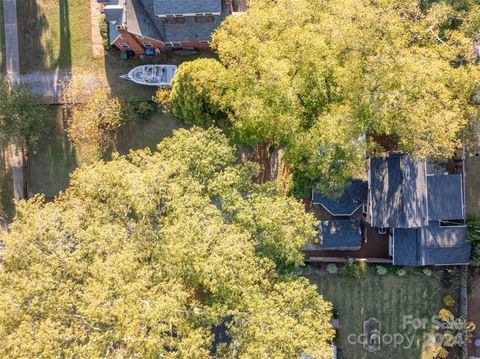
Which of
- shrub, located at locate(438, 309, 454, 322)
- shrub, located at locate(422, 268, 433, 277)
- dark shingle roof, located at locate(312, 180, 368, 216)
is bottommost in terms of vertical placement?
shrub, located at locate(438, 309, 454, 322)

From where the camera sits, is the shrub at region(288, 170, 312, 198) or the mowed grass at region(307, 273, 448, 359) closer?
the shrub at region(288, 170, 312, 198)

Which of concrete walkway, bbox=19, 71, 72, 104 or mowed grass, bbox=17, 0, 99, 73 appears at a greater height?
mowed grass, bbox=17, 0, 99, 73

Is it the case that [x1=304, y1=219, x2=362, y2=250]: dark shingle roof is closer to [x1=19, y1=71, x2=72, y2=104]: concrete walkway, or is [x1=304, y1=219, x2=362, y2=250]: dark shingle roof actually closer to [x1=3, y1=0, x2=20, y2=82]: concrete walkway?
[x1=19, y1=71, x2=72, y2=104]: concrete walkway

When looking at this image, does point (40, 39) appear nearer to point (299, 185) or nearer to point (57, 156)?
point (57, 156)

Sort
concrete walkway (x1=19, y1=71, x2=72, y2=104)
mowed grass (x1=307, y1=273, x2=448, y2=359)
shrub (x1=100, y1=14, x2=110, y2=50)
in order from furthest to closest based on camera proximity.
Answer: concrete walkway (x1=19, y1=71, x2=72, y2=104), shrub (x1=100, y1=14, x2=110, y2=50), mowed grass (x1=307, y1=273, x2=448, y2=359)

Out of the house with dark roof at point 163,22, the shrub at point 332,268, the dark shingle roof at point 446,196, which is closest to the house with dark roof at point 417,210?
the dark shingle roof at point 446,196

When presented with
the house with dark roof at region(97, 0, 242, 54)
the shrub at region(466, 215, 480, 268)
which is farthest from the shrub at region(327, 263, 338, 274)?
the house with dark roof at region(97, 0, 242, 54)
